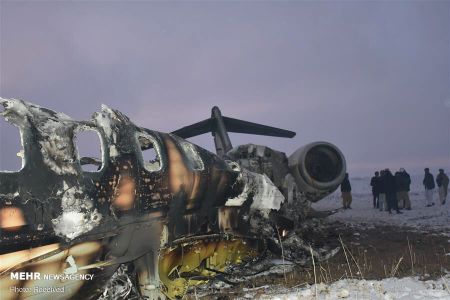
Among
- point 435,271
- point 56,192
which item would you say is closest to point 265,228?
point 435,271

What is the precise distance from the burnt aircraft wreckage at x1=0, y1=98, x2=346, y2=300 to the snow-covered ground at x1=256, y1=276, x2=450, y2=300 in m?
1.25

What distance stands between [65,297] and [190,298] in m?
1.97

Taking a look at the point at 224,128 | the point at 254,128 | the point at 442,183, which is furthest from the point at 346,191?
the point at 224,128

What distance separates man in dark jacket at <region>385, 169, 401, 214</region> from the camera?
1568cm

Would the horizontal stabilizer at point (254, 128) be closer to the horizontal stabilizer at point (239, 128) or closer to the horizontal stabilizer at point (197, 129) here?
the horizontal stabilizer at point (239, 128)

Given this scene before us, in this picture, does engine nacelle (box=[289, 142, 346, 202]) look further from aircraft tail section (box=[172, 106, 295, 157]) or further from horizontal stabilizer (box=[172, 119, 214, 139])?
horizontal stabilizer (box=[172, 119, 214, 139])

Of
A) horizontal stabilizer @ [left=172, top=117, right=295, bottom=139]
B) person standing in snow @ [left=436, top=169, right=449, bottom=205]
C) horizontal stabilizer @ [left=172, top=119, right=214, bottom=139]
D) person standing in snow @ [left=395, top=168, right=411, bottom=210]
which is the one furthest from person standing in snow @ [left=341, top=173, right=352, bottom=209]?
horizontal stabilizer @ [left=172, top=119, right=214, bottom=139]

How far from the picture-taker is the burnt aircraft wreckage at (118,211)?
332cm

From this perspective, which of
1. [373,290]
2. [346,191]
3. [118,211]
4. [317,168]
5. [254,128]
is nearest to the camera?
[118,211]

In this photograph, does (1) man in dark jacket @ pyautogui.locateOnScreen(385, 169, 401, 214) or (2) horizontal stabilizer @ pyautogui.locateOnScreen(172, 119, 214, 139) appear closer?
(2) horizontal stabilizer @ pyautogui.locateOnScreen(172, 119, 214, 139)

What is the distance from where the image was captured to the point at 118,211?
411 centimetres

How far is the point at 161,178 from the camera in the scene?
187 inches

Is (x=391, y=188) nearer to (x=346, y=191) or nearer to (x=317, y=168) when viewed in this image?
(x=346, y=191)

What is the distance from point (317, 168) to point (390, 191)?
6.42m
